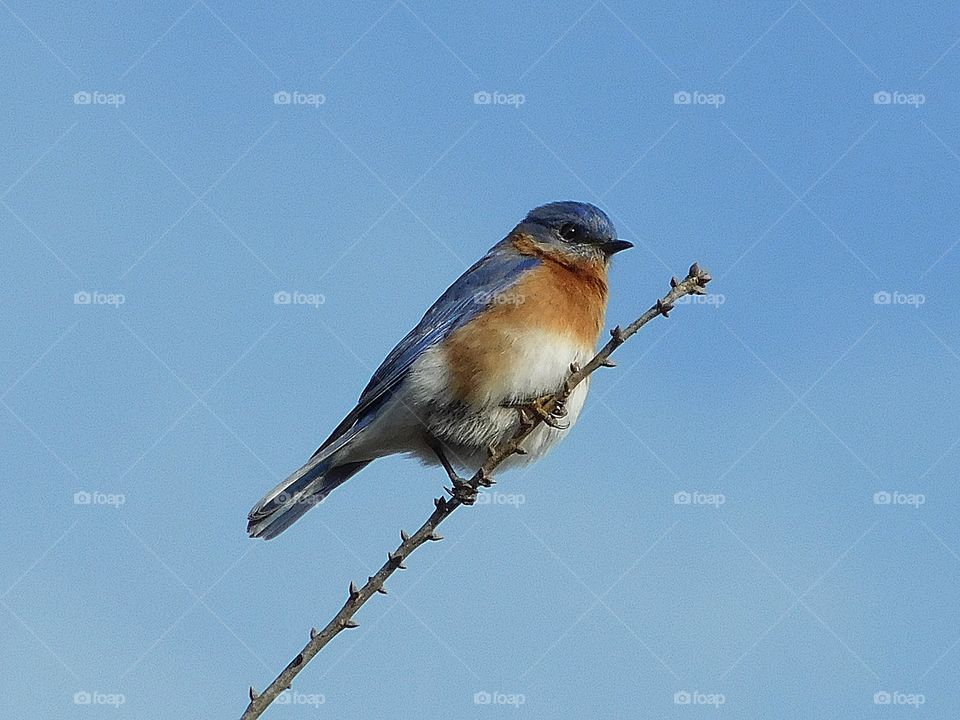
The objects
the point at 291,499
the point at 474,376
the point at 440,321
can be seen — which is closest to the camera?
the point at 291,499

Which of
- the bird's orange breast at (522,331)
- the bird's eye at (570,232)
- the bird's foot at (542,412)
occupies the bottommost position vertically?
the bird's foot at (542,412)

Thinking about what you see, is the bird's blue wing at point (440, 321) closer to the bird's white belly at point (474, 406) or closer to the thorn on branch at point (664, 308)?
→ the bird's white belly at point (474, 406)

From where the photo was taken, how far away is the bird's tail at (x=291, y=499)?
8.73 metres

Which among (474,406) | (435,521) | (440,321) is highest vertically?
(440,321)

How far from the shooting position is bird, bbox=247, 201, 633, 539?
916 centimetres

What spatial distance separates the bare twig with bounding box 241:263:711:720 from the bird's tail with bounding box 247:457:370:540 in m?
1.57

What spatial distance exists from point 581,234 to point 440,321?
1.47 m

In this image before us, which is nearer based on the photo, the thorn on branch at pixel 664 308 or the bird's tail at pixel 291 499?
the thorn on branch at pixel 664 308

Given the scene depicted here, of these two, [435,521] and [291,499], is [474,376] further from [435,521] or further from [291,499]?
[435,521]

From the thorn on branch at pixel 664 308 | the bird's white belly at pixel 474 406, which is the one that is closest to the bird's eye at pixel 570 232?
the bird's white belly at pixel 474 406

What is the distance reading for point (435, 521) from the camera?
5.95 meters

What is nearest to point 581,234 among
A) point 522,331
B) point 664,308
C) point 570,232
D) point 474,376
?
point 570,232

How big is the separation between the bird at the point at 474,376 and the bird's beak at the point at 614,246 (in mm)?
12

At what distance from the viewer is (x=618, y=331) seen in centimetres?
614
